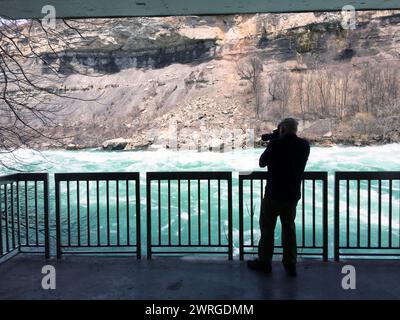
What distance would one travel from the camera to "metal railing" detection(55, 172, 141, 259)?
5879 mm

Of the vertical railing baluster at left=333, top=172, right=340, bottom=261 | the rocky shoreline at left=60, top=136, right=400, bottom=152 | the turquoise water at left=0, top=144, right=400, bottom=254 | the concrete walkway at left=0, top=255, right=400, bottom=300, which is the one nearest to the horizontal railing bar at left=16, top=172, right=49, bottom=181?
the concrete walkway at left=0, top=255, right=400, bottom=300

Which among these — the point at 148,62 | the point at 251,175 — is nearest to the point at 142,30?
the point at 148,62

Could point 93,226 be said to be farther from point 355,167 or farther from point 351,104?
point 351,104

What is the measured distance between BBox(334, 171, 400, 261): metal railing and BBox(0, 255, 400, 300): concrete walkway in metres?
0.42

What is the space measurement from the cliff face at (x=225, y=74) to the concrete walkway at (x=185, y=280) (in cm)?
4473

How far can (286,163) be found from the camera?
4.77m

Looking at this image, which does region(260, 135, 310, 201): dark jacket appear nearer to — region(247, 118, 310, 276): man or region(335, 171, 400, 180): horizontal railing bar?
region(247, 118, 310, 276): man

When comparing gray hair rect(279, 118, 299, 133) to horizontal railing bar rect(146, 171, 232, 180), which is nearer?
gray hair rect(279, 118, 299, 133)

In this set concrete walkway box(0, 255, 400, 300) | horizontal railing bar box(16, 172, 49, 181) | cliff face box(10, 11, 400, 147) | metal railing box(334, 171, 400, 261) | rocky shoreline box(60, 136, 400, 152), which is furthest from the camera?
cliff face box(10, 11, 400, 147)

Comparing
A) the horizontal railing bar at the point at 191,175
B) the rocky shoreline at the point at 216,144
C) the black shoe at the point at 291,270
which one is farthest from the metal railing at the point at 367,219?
the rocky shoreline at the point at 216,144

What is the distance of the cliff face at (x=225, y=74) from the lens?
5575cm

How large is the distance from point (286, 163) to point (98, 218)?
2940 millimetres

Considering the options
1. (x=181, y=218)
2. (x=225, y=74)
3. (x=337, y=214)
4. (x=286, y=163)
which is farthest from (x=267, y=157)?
(x=225, y=74)
